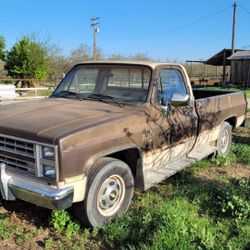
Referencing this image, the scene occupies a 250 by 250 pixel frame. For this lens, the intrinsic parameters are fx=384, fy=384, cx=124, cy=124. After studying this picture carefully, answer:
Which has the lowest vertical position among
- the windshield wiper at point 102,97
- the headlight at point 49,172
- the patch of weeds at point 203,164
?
the patch of weeds at point 203,164

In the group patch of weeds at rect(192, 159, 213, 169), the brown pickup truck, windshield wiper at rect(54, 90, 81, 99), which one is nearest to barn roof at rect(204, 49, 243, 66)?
patch of weeds at rect(192, 159, 213, 169)

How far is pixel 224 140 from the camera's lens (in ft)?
24.6

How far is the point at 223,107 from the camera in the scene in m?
7.11

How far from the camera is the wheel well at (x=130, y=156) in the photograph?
4.71m

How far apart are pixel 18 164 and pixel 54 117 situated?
0.69 meters

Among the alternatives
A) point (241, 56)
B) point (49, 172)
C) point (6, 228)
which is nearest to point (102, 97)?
point (49, 172)

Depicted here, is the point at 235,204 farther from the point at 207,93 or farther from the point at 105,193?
the point at 207,93

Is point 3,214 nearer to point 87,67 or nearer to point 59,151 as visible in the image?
point 59,151

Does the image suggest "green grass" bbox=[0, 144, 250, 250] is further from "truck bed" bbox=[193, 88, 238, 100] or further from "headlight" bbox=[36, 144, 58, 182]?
"truck bed" bbox=[193, 88, 238, 100]

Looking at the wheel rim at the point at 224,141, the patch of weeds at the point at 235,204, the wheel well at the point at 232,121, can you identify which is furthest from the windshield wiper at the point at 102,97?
the wheel well at the point at 232,121

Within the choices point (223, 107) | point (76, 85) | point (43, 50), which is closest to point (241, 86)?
point (43, 50)

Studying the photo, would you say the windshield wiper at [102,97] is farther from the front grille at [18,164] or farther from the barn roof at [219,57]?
the barn roof at [219,57]

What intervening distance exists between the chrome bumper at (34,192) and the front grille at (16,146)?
20 cm

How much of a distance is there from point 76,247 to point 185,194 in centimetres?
198
